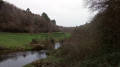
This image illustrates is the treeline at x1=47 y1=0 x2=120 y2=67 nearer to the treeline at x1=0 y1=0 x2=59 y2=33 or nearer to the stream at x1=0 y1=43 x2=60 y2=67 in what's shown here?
the stream at x1=0 y1=43 x2=60 y2=67

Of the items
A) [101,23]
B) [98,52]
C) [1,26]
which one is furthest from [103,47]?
[1,26]

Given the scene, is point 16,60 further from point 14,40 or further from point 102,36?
point 14,40

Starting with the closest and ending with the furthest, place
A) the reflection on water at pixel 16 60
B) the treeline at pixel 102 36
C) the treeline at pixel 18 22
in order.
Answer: the treeline at pixel 102 36, the reflection on water at pixel 16 60, the treeline at pixel 18 22

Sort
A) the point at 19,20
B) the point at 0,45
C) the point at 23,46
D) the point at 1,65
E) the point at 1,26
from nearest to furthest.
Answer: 1. the point at 1,65
2. the point at 0,45
3. the point at 23,46
4. the point at 1,26
5. the point at 19,20

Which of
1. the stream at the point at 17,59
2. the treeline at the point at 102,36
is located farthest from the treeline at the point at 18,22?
the treeline at the point at 102,36

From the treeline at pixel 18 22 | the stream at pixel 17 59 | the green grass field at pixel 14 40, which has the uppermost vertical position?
the treeline at pixel 18 22

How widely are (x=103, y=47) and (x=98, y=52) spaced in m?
1.01

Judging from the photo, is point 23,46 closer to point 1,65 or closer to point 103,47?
point 1,65

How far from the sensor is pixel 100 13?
14016 mm

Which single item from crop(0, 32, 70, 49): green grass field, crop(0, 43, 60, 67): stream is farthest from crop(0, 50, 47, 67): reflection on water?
crop(0, 32, 70, 49): green grass field

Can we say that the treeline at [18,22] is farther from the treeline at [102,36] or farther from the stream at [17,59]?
the treeline at [102,36]

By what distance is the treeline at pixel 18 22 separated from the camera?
52406mm

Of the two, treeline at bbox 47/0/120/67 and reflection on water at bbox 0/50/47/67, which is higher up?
treeline at bbox 47/0/120/67

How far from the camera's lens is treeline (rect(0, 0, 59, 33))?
52406 millimetres
